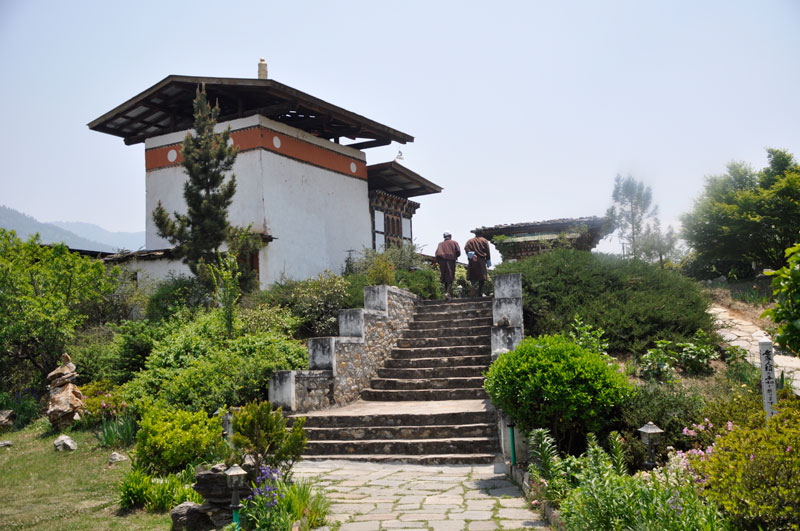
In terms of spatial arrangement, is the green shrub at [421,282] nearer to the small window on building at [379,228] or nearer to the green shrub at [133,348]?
the small window on building at [379,228]

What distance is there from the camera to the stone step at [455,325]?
42.8ft

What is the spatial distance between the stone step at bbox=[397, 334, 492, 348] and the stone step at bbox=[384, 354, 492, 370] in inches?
22.8

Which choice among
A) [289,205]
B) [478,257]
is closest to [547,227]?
[478,257]

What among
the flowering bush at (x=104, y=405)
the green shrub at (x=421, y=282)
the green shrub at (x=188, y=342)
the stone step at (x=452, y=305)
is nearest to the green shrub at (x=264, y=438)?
the green shrub at (x=188, y=342)

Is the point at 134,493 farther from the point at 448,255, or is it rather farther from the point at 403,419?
the point at 448,255

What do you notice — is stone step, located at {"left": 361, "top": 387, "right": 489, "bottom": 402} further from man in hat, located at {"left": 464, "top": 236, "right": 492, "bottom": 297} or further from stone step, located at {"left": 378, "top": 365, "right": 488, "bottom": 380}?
man in hat, located at {"left": 464, "top": 236, "right": 492, "bottom": 297}

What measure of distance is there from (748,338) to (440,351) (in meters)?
6.05

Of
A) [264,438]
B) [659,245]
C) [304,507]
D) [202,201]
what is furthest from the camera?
[659,245]

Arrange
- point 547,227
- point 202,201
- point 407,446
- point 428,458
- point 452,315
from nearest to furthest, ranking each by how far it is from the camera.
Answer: point 428,458 → point 407,446 → point 452,315 → point 202,201 → point 547,227

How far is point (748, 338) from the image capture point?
1174cm

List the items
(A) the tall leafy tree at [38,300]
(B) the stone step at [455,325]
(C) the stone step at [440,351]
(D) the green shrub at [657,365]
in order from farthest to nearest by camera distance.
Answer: (A) the tall leafy tree at [38,300], (B) the stone step at [455,325], (C) the stone step at [440,351], (D) the green shrub at [657,365]

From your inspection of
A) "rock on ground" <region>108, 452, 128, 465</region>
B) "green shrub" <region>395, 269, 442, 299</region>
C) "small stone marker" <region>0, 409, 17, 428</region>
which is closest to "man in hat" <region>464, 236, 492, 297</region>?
"green shrub" <region>395, 269, 442, 299</region>

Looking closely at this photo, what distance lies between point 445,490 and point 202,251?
1041cm

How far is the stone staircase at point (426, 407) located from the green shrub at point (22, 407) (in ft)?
21.5
